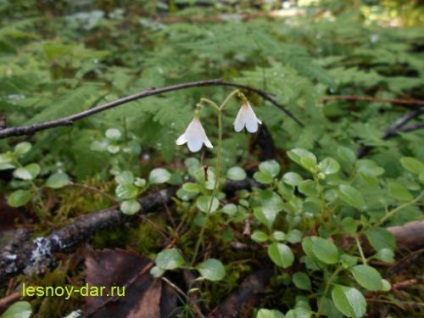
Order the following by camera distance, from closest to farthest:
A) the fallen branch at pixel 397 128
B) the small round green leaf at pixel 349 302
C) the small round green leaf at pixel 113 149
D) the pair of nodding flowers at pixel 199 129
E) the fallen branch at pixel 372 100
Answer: the small round green leaf at pixel 349 302 < the pair of nodding flowers at pixel 199 129 < the small round green leaf at pixel 113 149 < the fallen branch at pixel 397 128 < the fallen branch at pixel 372 100

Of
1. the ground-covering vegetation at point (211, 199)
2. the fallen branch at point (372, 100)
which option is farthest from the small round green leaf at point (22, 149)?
the fallen branch at point (372, 100)

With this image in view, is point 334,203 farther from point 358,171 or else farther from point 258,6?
point 258,6

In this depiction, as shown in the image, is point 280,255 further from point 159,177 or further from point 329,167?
point 159,177

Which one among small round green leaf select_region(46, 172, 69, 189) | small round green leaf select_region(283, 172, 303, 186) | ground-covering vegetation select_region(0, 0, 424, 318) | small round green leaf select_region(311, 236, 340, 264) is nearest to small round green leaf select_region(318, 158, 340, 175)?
ground-covering vegetation select_region(0, 0, 424, 318)

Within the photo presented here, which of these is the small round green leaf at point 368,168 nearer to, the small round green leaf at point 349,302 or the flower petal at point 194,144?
the small round green leaf at point 349,302

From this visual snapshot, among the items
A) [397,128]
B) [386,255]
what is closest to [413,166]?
[386,255]

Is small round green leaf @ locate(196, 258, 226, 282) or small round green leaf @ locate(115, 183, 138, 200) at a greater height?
small round green leaf @ locate(115, 183, 138, 200)

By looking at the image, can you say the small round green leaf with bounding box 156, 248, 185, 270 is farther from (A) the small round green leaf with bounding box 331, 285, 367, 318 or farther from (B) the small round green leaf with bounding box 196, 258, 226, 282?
(A) the small round green leaf with bounding box 331, 285, 367, 318
